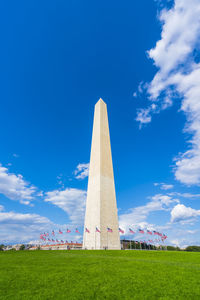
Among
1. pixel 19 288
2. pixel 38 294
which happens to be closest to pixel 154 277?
pixel 38 294

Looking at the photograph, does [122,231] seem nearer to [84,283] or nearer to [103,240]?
[103,240]

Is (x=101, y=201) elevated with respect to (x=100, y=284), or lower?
elevated

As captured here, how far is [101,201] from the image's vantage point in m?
28.5

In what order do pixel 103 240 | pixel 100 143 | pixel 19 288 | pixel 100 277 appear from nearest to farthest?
pixel 19 288 → pixel 100 277 → pixel 103 240 → pixel 100 143

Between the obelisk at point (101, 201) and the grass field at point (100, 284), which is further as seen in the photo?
the obelisk at point (101, 201)

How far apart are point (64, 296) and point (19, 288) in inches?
76.8

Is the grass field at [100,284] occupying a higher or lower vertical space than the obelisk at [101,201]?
lower

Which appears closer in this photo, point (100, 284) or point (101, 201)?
point (100, 284)

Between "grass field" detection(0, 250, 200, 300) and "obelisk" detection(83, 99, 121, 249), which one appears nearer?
"grass field" detection(0, 250, 200, 300)

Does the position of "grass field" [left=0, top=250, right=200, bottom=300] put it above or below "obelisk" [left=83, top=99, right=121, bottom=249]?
below

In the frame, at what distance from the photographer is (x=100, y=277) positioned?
312 inches

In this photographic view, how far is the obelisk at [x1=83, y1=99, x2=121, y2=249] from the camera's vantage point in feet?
88.3

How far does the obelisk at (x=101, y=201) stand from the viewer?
2692 cm

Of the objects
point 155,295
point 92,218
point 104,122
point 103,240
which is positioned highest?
point 104,122
